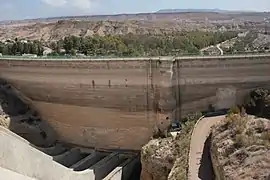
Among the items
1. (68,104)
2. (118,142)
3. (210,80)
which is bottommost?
(118,142)

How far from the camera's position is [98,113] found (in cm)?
3625

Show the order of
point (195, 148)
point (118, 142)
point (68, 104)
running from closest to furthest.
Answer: point (195, 148) → point (118, 142) → point (68, 104)

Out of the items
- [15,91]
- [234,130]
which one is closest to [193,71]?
[234,130]

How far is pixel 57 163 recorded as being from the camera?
2659cm

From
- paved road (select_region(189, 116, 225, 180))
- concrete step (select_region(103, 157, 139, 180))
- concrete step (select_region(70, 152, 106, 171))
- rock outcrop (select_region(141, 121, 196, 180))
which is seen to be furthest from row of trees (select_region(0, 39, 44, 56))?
paved road (select_region(189, 116, 225, 180))

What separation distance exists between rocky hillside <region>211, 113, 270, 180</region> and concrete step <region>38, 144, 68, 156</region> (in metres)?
16.1

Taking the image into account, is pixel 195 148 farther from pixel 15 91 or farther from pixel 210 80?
pixel 15 91

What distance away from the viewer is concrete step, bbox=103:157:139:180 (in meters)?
29.9

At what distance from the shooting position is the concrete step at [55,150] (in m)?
34.6

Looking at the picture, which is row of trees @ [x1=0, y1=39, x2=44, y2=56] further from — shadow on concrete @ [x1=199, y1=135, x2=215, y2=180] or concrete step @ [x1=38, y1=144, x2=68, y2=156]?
shadow on concrete @ [x1=199, y1=135, x2=215, y2=180]

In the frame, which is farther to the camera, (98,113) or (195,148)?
(98,113)

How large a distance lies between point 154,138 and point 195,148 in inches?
355

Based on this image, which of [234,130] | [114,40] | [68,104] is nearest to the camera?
[234,130]

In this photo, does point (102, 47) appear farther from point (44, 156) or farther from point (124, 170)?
point (44, 156)
